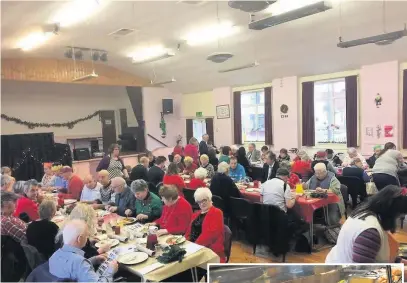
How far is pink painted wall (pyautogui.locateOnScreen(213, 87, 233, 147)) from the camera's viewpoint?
12.2 meters

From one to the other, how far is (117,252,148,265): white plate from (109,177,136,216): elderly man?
170cm

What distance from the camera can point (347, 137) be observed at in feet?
30.9

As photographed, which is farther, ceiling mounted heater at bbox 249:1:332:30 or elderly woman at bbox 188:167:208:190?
elderly woman at bbox 188:167:208:190

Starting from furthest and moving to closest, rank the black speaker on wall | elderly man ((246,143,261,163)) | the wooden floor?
1. the black speaker on wall
2. elderly man ((246,143,261,163))
3. the wooden floor

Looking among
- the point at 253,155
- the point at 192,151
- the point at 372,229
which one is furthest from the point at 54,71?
the point at 372,229

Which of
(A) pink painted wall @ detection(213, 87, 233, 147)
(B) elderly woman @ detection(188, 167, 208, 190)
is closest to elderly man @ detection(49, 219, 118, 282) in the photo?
(B) elderly woman @ detection(188, 167, 208, 190)

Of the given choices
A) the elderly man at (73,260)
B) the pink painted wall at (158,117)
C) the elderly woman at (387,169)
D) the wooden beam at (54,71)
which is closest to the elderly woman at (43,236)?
the elderly man at (73,260)

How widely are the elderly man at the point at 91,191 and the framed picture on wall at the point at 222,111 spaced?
24.1ft

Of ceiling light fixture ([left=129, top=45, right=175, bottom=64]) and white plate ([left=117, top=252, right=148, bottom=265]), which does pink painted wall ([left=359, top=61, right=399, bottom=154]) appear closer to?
ceiling light fixture ([left=129, top=45, right=175, bottom=64])

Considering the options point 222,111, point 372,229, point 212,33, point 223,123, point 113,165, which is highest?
point 212,33

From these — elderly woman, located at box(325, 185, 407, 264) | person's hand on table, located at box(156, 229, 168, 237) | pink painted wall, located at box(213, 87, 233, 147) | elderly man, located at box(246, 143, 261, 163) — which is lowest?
person's hand on table, located at box(156, 229, 168, 237)

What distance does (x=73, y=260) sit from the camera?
2.49m

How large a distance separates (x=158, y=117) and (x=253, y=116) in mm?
3731

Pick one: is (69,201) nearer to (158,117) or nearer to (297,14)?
(297,14)
